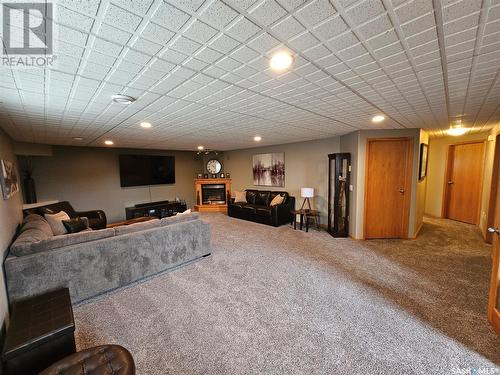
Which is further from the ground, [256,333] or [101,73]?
[101,73]

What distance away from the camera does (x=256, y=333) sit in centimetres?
192

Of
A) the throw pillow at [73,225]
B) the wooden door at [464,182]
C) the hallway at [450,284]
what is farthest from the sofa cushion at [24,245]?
the wooden door at [464,182]

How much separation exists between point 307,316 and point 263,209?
3709 mm

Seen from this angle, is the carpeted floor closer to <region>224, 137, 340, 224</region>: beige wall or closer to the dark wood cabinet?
the dark wood cabinet

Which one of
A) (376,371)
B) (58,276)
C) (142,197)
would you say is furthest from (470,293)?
(142,197)

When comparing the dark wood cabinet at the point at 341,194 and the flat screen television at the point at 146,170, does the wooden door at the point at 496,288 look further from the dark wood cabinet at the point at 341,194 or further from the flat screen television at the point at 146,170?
the flat screen television at the point at 146,170

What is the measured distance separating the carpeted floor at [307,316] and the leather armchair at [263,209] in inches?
78.2

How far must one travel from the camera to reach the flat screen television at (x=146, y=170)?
6508mm

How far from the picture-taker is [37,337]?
144 cm

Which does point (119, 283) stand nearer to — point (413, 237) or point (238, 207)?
point (238, 207)

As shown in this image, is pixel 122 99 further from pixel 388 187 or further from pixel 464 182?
pixel 464 182

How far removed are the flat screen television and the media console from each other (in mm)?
715

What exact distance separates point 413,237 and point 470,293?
6.53 ft

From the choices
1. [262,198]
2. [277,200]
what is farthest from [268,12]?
[262,198]
